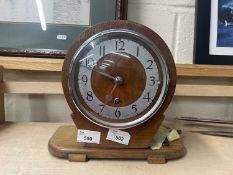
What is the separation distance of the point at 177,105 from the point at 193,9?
256 millimetres

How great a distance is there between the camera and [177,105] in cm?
82

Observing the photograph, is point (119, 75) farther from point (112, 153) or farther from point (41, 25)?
point (41, 25)

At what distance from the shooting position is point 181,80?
81 cm

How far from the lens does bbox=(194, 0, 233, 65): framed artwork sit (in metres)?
0.76

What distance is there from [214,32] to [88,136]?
0.43 m

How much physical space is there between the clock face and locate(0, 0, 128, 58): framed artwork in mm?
234

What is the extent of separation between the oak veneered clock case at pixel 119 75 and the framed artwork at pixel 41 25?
23 centimetres

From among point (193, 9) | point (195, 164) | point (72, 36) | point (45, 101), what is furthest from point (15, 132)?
point (193, 9)

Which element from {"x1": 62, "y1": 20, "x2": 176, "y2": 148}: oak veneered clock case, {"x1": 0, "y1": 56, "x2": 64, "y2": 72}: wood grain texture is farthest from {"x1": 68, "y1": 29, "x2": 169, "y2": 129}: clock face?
{"x1": 0, "y1": 56, "x2": 64, "y2": 72}: wood grain texture

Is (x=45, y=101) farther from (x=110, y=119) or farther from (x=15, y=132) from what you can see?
(x=110, y=119)

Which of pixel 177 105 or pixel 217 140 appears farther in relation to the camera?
pixel 177 105

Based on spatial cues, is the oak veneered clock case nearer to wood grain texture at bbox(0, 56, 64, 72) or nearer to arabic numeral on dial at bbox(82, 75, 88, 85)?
arabic numeral on dial at bbox(82, 75, 88, 85)

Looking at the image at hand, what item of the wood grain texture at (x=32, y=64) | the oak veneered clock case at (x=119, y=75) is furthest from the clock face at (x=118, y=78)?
the wood grain texture at (x=32, y=64)

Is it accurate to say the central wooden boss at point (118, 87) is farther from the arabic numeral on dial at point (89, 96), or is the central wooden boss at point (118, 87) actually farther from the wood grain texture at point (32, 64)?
the wood grain texture at point (32, 64)
